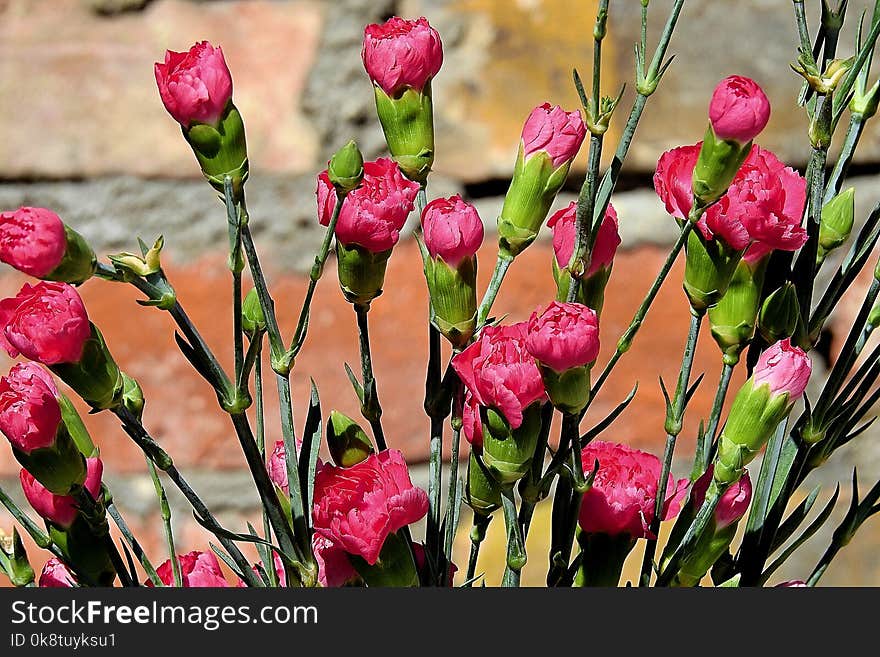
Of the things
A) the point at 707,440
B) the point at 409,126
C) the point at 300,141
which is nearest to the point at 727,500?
the point at 707,440

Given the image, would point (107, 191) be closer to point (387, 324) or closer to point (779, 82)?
point (387, 324)

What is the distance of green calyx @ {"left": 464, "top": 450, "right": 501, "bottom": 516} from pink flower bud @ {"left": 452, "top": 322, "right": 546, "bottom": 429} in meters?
0.03

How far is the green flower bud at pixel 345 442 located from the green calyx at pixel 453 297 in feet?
0.12

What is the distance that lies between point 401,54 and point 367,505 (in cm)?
10

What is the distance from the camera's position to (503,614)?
23 cm

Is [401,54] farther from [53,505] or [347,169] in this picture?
[53,505]

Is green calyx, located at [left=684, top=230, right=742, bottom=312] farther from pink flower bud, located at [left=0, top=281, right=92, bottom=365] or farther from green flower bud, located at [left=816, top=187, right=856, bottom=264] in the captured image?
pink flower bud, located at [left=0, top=281, right=92, bottom=365]

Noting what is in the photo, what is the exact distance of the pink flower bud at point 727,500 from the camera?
26 cm

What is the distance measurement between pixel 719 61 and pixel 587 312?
388mm

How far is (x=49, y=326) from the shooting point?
21cm

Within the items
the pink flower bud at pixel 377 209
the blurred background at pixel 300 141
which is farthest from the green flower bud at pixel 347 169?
the blurred background at pixel 300 141

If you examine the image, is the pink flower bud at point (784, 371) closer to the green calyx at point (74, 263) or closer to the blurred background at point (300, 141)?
the green calyx at point (74, 263)

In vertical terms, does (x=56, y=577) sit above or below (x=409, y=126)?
below

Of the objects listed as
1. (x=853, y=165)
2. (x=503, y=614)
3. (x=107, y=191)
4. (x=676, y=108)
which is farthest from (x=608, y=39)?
(x=503, y=614)
